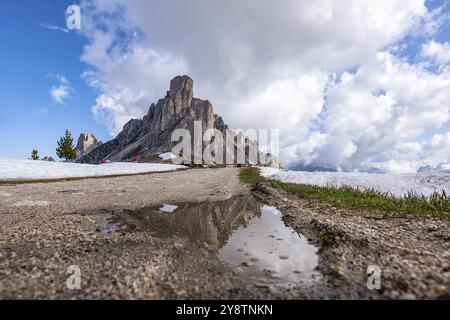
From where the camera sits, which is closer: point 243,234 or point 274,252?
point 274,252

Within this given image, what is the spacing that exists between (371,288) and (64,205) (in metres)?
18.0

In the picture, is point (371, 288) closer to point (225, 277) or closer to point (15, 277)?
point (225, 277)

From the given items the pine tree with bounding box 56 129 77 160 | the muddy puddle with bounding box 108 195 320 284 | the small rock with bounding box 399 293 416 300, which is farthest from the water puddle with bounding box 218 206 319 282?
the pine tree with bounding box 56 129 77 160

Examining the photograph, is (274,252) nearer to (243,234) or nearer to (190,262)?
(243,234)

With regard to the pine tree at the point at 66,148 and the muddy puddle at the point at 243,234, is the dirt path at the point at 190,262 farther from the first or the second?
the pine tree at the point at 66,148

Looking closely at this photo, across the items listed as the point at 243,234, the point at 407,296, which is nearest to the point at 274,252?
the point at 243,234

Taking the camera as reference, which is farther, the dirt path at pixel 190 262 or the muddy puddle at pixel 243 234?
the muddy puddle at pixel 243 234

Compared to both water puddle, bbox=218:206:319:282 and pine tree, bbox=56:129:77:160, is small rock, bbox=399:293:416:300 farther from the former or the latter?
pine tree, bbox=56:129:77:160

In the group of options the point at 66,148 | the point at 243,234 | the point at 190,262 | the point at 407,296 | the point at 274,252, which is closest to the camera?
the point at 407,296

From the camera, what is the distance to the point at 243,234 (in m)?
10.4

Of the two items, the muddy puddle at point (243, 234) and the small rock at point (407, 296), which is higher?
the small rock at point (407, 296)

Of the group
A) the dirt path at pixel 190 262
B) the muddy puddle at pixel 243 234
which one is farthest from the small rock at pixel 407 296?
the muddy puddle at pixel 243 234

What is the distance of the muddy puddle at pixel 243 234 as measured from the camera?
6738 millimetres
